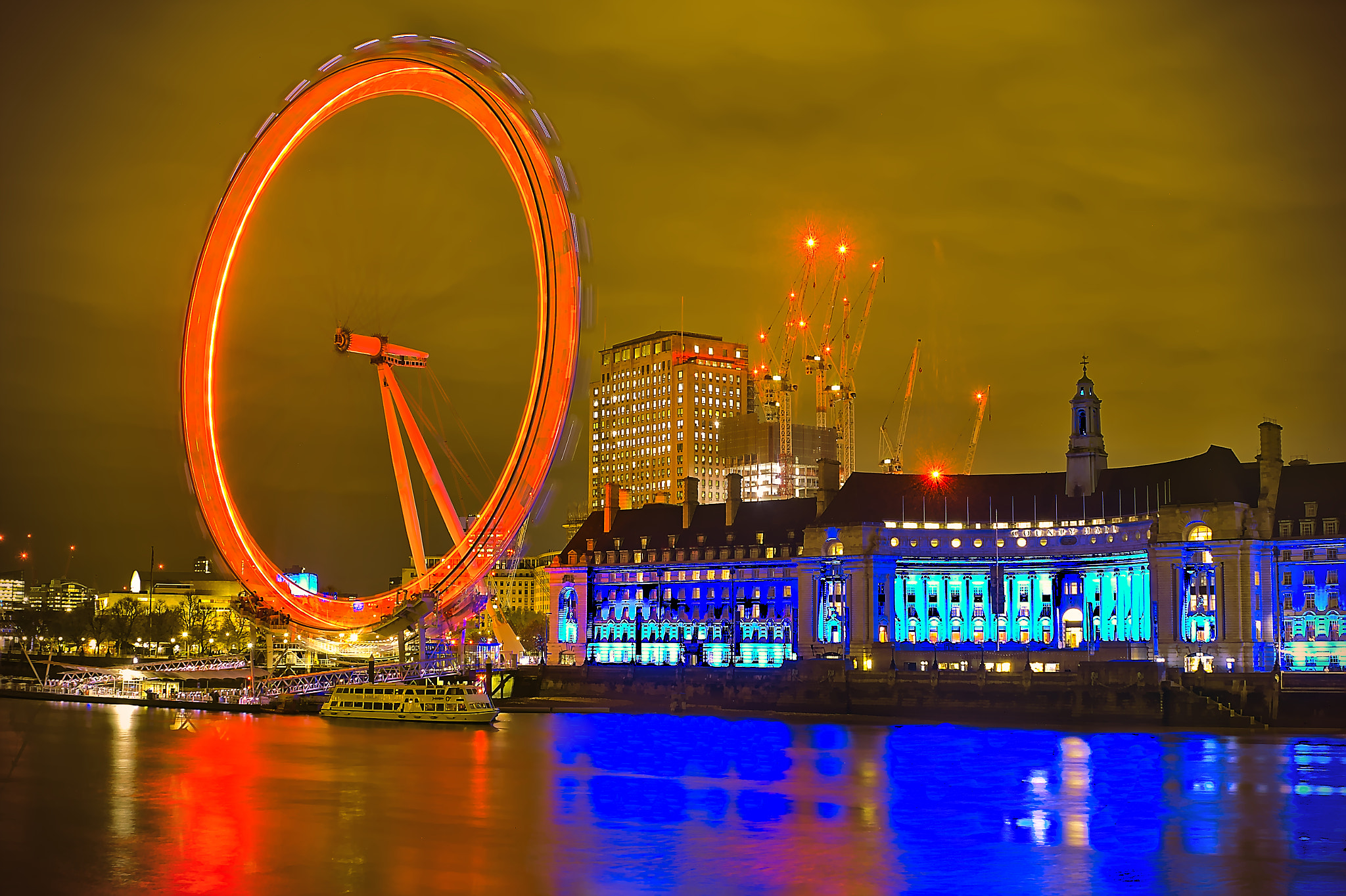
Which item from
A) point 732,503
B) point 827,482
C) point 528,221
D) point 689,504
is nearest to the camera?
point 528,221

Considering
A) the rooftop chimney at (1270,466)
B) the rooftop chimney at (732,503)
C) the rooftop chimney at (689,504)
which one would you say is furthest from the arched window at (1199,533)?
the rooftop chimney at (689,504)

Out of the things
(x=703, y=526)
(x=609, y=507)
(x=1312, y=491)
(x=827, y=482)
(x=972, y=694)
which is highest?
(x=827, y=482)

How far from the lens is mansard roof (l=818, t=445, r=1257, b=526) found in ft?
419

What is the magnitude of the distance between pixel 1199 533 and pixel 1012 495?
2298cm

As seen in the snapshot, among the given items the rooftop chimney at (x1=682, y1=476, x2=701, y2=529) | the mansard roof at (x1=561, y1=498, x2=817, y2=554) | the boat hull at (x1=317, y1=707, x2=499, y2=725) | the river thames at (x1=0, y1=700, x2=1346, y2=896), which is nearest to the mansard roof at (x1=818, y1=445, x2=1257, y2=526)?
the mansard roof at (x1=561, y1=498, x2=817, y2=554)

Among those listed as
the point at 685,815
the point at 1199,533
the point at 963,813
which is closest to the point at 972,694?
the point at 1199,533

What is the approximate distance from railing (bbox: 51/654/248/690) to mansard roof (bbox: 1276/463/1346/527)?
109 meters

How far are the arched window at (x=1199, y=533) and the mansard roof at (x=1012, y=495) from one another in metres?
3.50

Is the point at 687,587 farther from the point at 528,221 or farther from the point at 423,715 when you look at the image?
the point at 528,221

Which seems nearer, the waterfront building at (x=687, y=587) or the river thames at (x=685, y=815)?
the river thames at (x=685, y=815)

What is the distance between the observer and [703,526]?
6225 inches

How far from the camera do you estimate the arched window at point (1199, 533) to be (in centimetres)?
12188

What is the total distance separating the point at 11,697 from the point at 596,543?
212 ft

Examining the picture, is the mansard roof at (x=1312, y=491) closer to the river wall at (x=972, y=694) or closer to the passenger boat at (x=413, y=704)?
the river wall at (x=972, y=694)
